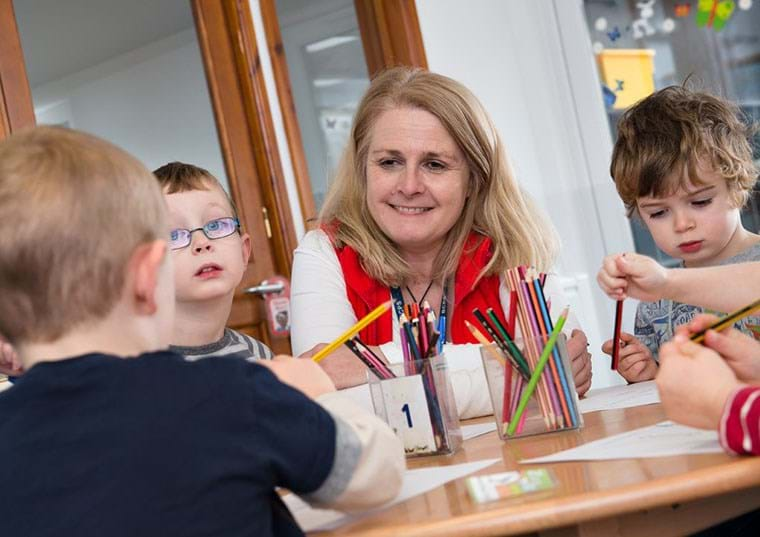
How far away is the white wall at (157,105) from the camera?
3.10m

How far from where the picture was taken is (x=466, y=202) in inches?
78.6

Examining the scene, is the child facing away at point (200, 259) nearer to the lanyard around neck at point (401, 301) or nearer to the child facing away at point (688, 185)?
the lanyard around neck at point (401, 301)

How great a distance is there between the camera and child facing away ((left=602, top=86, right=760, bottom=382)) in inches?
68.7

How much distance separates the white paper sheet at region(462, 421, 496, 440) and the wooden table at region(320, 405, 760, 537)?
0.26 meters

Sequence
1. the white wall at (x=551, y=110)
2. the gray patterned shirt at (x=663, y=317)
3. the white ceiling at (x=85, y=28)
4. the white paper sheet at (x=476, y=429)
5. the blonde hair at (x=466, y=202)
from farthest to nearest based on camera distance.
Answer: the white wall at (x=551, y=110) < the white ceiling at (x=85, y=28) < the blonde hair at (x=466, y=202) < the gray patterned shirt at (x=663, y=317) < the white paper sheet at (x=476, y=429)

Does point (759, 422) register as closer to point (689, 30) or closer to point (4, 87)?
point (4, 87)

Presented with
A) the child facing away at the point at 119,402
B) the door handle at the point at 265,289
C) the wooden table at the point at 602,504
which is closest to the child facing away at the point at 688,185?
the wooden table at the point at 602,504

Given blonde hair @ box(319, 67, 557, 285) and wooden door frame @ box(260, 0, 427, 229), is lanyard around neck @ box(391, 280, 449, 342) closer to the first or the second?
blonde hair @ box(319, 67, 557, 285)

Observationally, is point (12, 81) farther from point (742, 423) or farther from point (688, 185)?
point (742, 423)

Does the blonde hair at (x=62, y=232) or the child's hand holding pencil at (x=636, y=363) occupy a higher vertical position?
the blonde hair at (x=62, y=232)

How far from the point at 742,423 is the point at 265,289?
7.78 feet

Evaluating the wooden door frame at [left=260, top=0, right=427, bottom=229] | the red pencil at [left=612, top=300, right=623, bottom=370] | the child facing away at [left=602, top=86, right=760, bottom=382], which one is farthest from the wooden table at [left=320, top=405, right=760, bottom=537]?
the wooden door frame at [left=260, top=0, right=427, bottom=229]

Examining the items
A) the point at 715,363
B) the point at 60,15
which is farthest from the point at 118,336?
the point at 60,15

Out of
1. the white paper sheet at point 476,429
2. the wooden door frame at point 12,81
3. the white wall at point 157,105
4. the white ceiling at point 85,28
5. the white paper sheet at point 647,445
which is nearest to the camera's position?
the white paper sheet at point 647,445
